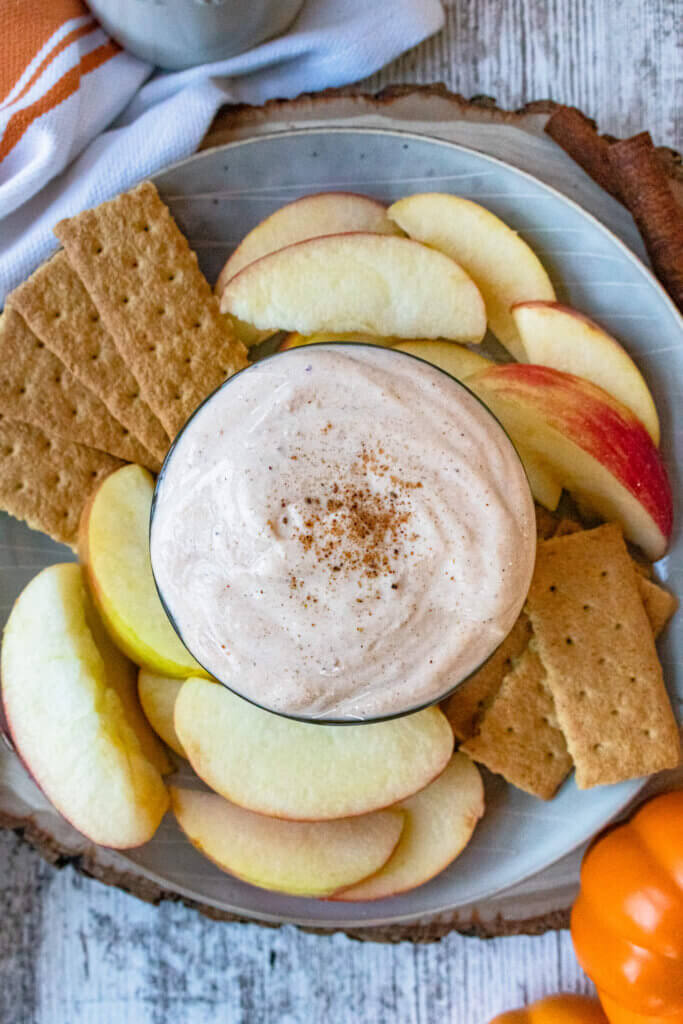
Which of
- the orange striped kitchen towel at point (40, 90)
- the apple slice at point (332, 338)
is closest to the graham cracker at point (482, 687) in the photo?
the apple slice at point (332, 338)

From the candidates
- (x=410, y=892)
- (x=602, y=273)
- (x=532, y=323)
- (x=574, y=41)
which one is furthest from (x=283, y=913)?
(x=574, y=41)

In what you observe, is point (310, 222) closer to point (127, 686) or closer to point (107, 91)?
point (107, 91)

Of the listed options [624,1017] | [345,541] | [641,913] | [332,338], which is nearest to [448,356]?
[332,338]

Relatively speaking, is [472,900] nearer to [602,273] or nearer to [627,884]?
[627,884]

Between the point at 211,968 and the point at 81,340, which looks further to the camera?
the point at 211,968

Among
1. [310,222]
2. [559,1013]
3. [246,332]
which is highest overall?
[310,222]

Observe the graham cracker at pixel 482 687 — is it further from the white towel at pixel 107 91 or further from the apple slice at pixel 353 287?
the white towel at pixel 107 91

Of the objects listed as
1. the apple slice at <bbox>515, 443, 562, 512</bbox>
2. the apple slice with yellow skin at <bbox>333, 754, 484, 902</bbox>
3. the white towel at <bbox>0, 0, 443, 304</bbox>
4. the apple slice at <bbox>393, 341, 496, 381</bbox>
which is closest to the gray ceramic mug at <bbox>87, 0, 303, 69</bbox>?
the white towel at <bbox>0, 0, 443, 304</bbox>
